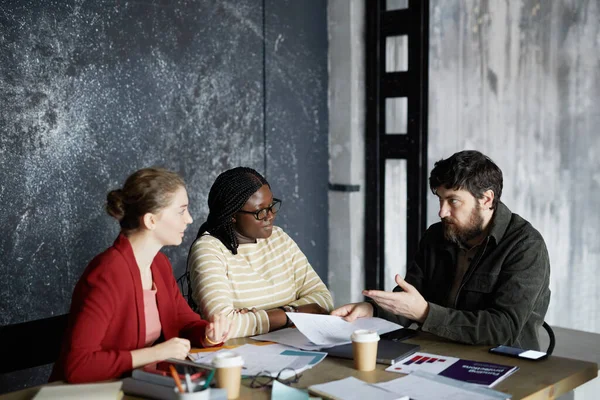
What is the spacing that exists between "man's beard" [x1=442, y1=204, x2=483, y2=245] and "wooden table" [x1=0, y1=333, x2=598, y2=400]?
0.54 meters

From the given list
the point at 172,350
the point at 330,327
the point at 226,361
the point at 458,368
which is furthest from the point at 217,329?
the point at 458,368

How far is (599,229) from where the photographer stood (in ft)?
14.1

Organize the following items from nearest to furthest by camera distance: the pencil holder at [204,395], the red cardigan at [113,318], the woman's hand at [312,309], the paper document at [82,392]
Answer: the pencil holder at [204,395]
the paper document at [82,392]
the red cardigan at [113,318]
the woman's hand at [312,309]

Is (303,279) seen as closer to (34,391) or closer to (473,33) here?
(34,391)

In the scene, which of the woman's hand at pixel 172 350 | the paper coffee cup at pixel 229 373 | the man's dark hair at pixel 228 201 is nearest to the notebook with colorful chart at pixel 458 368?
the paper coffee cup at pixel 229 373

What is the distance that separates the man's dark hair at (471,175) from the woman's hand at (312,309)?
0.66 metres

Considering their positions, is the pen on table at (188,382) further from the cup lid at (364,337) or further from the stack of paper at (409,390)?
the cup lid at (364,337)

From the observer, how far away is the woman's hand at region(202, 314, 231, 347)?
2385 mm

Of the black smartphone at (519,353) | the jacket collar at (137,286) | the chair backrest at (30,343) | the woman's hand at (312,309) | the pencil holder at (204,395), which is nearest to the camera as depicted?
the pencil holder at (204,395)

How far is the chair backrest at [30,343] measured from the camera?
3.55 metres

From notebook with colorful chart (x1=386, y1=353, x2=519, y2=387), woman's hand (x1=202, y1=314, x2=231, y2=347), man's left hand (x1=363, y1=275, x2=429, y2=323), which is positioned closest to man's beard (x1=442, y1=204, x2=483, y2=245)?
man's left hand (x1=363, y1=275, x2=429, y2=323)

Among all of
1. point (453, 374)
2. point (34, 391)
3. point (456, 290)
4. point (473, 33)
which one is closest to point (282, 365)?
point (453, 374)

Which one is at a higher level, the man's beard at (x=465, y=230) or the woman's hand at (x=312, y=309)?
→ the man's beard at (x=465, y=230)

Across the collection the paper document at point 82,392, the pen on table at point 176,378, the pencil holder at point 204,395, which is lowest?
the paper document at point 82,392
